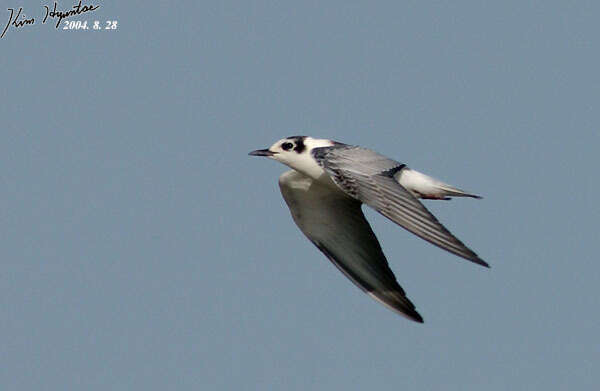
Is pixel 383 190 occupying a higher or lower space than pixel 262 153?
lower

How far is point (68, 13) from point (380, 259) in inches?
228

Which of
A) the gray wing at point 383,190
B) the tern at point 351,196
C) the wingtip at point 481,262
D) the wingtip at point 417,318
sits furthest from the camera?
the wingtip at point 417,318

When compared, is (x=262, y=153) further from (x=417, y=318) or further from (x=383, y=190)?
(x=417, y=318)

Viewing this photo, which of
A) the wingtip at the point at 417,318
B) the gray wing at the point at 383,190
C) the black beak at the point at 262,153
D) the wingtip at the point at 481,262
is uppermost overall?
the black beak at the point at 262,153

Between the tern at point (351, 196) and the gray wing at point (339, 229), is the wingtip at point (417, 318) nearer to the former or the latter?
the tern at point (351, 196)

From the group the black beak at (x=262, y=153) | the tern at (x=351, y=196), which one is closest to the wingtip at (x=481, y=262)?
the tern at (x=351, y=196)

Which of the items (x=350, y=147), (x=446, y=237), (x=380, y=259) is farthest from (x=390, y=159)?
(x=446, y=237)

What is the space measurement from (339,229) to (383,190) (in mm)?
2503

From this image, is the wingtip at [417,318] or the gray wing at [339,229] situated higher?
the gray wing at [339,229]

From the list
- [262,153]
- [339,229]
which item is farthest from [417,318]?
[262,153]

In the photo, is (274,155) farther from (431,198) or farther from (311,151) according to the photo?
(431,198)

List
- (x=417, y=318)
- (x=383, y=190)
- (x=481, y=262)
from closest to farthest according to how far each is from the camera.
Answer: (x=481, y=262) → (x=383, y=190) → (x=417, y=318)

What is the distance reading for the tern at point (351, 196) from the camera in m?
10.3

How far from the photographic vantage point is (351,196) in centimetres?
1030
